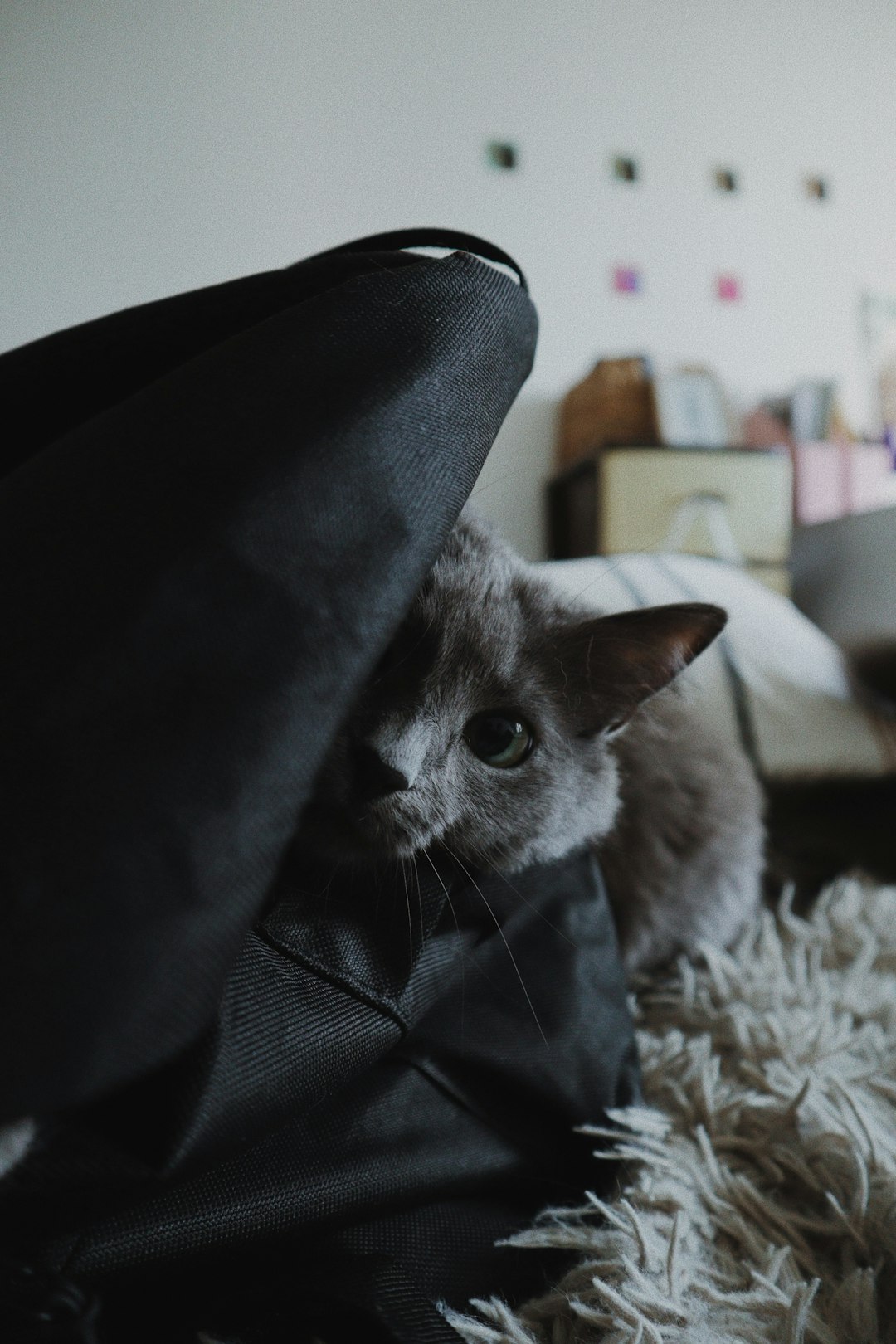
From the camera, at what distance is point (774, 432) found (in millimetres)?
3105

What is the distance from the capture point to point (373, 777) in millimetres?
528

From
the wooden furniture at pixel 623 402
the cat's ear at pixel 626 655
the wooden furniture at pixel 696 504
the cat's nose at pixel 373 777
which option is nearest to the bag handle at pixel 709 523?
the wooden furniture at pixel 696 504


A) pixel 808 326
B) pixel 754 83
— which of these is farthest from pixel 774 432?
pixel 754 83

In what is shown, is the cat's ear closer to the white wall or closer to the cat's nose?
the cat's nose

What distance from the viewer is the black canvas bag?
30cm

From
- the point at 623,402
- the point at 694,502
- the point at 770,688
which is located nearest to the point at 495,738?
the point at 770,688

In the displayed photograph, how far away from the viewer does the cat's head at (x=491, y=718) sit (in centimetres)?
54

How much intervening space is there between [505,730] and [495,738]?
10 mm

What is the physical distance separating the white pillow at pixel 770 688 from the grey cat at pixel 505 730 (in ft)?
1.33

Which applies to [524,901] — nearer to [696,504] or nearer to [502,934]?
[502,934]

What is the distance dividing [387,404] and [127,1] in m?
3.01

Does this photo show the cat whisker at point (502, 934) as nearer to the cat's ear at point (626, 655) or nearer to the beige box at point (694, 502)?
the cat's ear at point (626, 655)

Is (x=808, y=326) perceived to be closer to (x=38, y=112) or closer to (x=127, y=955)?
(x=38, y=112)

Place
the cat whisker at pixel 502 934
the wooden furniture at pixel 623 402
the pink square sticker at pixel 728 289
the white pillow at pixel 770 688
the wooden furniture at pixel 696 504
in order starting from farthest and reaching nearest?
the pink square sticker at pixel 728 289 → the wooden furniture at pixel 623 402 → the wooden furniture at pixel 696 504 → the white pillow at pixel 770 688 → the cat whisker at pixel 502 934
